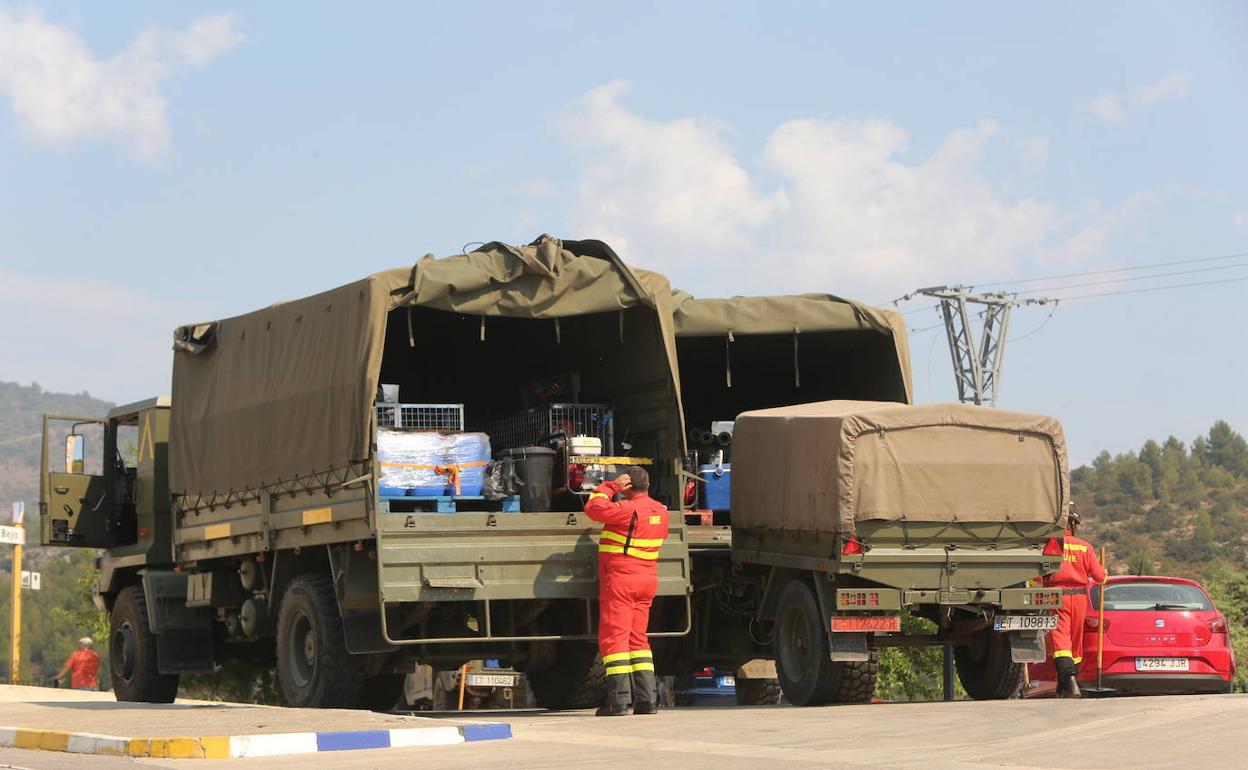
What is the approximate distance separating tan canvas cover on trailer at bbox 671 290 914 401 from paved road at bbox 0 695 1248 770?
3.84 m

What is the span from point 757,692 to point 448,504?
6449mm

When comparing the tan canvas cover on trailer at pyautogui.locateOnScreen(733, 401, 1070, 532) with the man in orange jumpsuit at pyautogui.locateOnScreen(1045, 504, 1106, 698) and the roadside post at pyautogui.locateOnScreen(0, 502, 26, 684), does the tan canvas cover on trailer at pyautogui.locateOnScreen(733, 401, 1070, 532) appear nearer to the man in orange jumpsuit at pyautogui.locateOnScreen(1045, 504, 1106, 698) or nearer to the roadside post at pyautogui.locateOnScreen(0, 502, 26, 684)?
the man in orange jumpsuit at pyautogui.locateOnScreen(1045, 504, 1106, 698)

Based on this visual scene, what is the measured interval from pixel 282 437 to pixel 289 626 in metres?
1.53

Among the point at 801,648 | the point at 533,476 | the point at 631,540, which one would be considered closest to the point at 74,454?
the point at 533,476

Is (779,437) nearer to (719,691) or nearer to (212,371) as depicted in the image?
(212,371)

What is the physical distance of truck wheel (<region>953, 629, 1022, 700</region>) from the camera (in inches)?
599

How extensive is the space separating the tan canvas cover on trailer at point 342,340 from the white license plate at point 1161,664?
5.17 metres

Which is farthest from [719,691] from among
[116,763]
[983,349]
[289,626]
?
[983,349]

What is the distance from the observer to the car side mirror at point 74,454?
17.8m

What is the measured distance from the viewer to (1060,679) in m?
16.0

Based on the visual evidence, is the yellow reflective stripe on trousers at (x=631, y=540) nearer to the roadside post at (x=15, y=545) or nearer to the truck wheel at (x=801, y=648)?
the truck wheel at (x=801, y=648)

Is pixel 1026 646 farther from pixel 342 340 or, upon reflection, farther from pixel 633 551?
pixel 342 340

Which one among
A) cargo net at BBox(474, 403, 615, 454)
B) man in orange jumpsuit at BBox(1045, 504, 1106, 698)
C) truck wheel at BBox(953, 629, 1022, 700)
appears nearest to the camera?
truck wheel at BBox(953, 629, 1022, 700)

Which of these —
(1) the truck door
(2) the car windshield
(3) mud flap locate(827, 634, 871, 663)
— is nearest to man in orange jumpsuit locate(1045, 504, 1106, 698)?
(2) the car windshield
